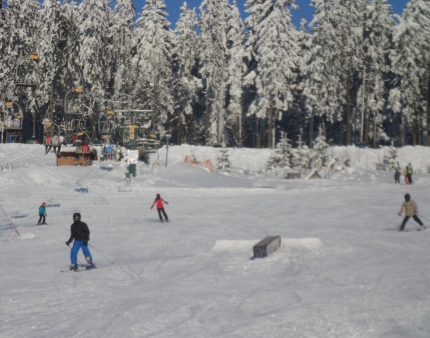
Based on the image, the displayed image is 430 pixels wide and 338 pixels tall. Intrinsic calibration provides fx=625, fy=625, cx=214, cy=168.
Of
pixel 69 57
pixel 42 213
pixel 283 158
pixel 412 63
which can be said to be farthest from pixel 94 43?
pixel 42 213

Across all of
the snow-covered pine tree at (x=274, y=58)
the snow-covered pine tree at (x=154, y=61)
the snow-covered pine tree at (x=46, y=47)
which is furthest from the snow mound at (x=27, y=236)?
the snow-covered pine tree at (x=154, y=61)

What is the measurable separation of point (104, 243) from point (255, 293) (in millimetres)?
8419

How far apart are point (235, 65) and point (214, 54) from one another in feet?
8.02

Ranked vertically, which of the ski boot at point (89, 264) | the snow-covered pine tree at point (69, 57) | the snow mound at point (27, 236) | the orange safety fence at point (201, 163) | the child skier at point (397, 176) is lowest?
the snow mound at point (27, 236)

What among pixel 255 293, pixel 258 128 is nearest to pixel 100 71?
pixel 258 128

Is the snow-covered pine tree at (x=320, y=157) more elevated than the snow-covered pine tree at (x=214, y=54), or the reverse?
the snow-covered pine tree at (x=214, y=54)

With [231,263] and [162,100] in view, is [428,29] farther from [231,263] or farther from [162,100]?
[231,263]

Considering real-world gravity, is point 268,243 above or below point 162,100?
below

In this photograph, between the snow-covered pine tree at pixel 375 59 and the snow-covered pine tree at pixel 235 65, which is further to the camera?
the snow-covered pine tree at pixel 235 65

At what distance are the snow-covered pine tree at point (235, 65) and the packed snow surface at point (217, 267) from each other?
3015 cm

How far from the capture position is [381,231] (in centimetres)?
2056

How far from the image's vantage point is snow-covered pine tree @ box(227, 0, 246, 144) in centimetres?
6234

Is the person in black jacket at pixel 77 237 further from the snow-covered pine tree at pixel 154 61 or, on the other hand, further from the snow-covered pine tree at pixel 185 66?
the snow-covered pine tree at pixel 185 66

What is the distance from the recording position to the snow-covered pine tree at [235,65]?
205 ft
